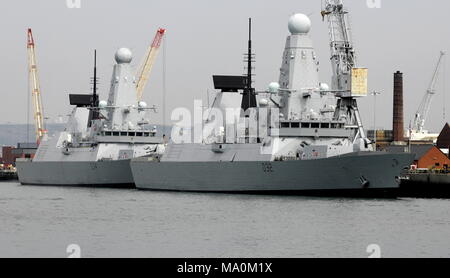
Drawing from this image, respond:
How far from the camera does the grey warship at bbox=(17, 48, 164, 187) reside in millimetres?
84438

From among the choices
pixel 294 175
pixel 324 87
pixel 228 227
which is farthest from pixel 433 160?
pixel 228 227

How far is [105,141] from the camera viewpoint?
85.6 meters

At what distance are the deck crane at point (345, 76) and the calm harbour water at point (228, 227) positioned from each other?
8.25 m

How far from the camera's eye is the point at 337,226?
44094 mm

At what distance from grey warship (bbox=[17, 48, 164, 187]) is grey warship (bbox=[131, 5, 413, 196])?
12128mm

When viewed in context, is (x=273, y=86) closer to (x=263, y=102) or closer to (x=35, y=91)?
(x=263, y=102)

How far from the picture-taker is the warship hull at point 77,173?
275 feet

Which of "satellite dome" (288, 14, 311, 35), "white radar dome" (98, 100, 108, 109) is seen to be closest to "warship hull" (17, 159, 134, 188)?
"white radar dome" (98, 100, 108, 109)

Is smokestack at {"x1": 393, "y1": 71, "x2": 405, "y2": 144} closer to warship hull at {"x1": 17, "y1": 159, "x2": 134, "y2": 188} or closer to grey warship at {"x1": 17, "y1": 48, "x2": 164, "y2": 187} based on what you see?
grey warship at {"x1": 17, "y1": 48, "x2": 164, "y2": 187}

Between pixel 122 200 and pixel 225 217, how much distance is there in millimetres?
15998

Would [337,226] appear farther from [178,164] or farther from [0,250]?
[178,164]

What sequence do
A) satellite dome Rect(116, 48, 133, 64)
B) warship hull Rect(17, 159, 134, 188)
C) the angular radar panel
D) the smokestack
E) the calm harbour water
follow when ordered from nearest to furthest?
the calm harbour water < the angular radar panel < warship hull Rect(17, 159, 134, 188) < satellite dome Rect(116, 48, 133, 64) < the smokestack

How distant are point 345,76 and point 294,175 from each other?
885cm

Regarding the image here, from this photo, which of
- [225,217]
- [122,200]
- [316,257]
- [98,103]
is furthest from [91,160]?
[316,257]
